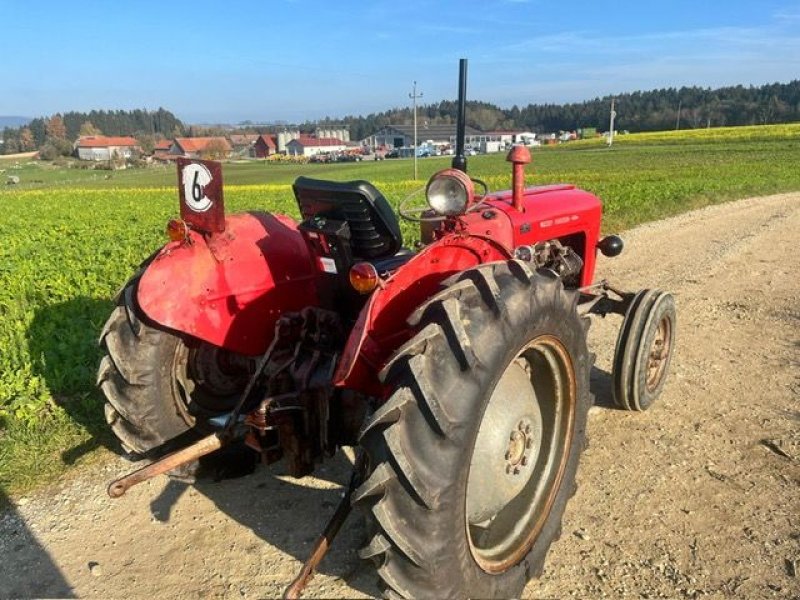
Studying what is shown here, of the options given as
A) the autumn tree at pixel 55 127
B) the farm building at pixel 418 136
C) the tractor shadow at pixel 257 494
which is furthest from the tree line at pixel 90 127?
the tractor shadow at pixel 257 494

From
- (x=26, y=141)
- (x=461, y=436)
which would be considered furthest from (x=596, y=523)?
(x=26, y=141)

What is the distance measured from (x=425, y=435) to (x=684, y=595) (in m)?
1.36

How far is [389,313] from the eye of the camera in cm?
232

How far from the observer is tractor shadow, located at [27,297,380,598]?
269 cm

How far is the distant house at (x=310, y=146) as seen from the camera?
111m

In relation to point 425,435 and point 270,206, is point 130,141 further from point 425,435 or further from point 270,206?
point 425,435

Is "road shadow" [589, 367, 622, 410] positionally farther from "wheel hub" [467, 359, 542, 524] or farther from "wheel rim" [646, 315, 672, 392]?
"wheel hub" [467, 359, 542, 524]

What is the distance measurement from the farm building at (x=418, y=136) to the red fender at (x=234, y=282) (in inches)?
3829

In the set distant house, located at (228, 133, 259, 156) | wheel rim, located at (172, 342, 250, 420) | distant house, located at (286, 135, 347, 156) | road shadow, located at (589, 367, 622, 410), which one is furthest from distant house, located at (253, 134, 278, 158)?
wheel rim, located at (172, 342, 250, 420)

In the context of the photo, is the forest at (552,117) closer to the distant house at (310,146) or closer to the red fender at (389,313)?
the distant house at (310,146)

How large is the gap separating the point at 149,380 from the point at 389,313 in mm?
1297

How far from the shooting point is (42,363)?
4598 millimetres

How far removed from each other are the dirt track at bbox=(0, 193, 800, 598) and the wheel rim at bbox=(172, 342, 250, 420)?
1.47ft

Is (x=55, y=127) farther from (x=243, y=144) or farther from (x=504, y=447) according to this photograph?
(x=504, y=447)
